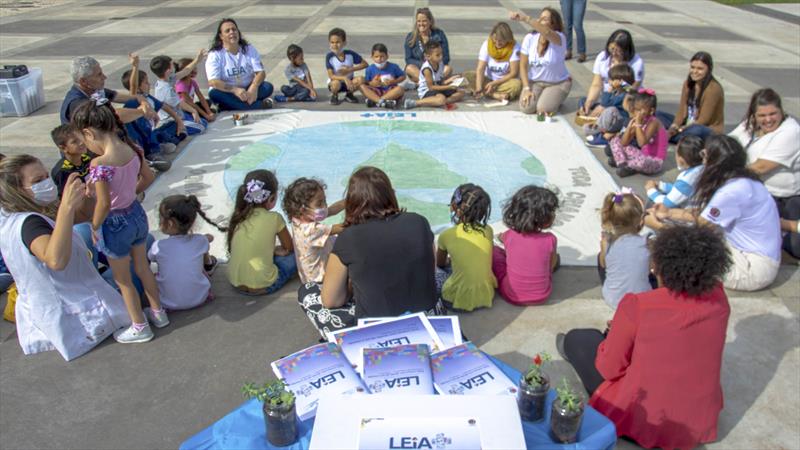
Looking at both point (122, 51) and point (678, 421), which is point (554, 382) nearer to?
point (678, 421)

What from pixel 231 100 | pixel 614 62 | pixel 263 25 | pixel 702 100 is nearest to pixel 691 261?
pixel 702 100

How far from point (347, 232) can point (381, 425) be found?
1.46 metres

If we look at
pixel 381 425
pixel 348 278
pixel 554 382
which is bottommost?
pixel 554 382

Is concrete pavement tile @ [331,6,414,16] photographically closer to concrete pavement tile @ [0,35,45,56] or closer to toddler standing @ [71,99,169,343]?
concrete pavement tile @ [0,35,45,56]

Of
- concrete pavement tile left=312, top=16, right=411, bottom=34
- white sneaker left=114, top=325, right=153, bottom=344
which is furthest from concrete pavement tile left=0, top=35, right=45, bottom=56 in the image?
white sneaker left=114, top=325, right=153, bottom=344

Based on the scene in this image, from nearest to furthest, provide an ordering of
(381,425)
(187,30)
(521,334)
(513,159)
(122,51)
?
(381,425), (521,334), (513,159), (122,51), (187,30)

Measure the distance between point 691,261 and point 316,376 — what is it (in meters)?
1.72

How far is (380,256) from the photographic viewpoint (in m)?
3.41

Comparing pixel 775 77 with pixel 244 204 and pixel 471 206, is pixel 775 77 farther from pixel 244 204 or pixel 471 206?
pixel 244 204

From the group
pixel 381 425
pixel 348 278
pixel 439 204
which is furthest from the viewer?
pixel 439 204

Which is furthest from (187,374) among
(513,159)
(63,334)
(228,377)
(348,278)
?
(513,159)

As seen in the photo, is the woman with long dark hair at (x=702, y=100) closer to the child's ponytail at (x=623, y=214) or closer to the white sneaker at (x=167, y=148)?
the child's ponytail at (x=623, y=214)

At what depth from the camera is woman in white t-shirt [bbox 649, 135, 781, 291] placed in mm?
4305

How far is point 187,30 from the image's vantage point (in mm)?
13516
